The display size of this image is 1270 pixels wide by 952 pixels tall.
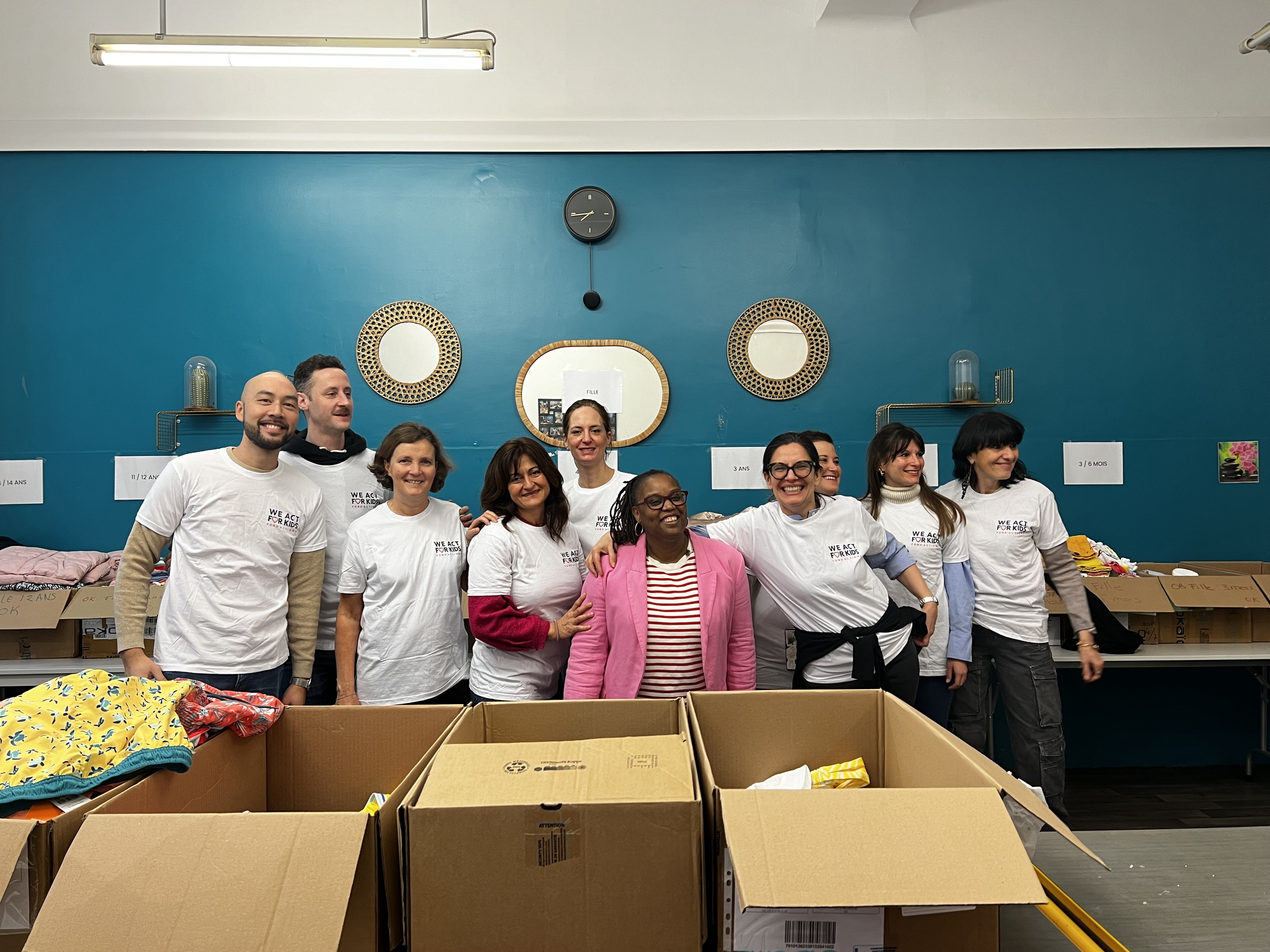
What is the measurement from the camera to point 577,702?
1.46 metres

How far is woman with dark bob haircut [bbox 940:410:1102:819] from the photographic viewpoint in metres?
2.86

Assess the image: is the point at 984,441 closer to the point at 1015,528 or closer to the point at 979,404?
the point at 1015,528

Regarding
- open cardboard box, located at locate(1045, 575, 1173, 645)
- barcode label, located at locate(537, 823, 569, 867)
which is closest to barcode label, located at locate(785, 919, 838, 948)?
barcode label, located at locate(537, 823, 569, 867)

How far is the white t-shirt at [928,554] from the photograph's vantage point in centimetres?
273

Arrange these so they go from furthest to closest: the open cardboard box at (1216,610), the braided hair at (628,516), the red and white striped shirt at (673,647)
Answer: the open cardboard box at (1216,610)
the braided hair at (628,516)
the red and white striped shirt at (673,647)

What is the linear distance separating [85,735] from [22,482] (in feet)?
11.7

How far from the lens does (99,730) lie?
3.93 feet

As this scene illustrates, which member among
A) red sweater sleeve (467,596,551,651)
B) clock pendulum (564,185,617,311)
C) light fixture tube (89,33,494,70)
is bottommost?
Answer: red sweater sleeve (467,596,551,651)

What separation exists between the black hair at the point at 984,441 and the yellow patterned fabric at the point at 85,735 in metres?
2.62

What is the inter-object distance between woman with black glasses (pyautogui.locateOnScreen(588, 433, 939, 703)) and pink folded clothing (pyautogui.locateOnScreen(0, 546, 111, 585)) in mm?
2970

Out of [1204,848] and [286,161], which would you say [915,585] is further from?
[286,161]

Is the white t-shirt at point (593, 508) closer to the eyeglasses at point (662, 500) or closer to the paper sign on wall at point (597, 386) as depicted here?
the eyeglasses at point (662, 500)

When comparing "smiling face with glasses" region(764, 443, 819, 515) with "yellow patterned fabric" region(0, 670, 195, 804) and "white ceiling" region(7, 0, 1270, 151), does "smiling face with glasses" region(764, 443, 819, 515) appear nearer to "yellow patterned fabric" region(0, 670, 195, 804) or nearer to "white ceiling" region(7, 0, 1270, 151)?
"yellow patterned fabric" region(0, 670, 195, 804)

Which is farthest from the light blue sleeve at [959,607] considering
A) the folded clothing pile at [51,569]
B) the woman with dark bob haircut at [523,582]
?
the folded clothing pile at [51,569]
